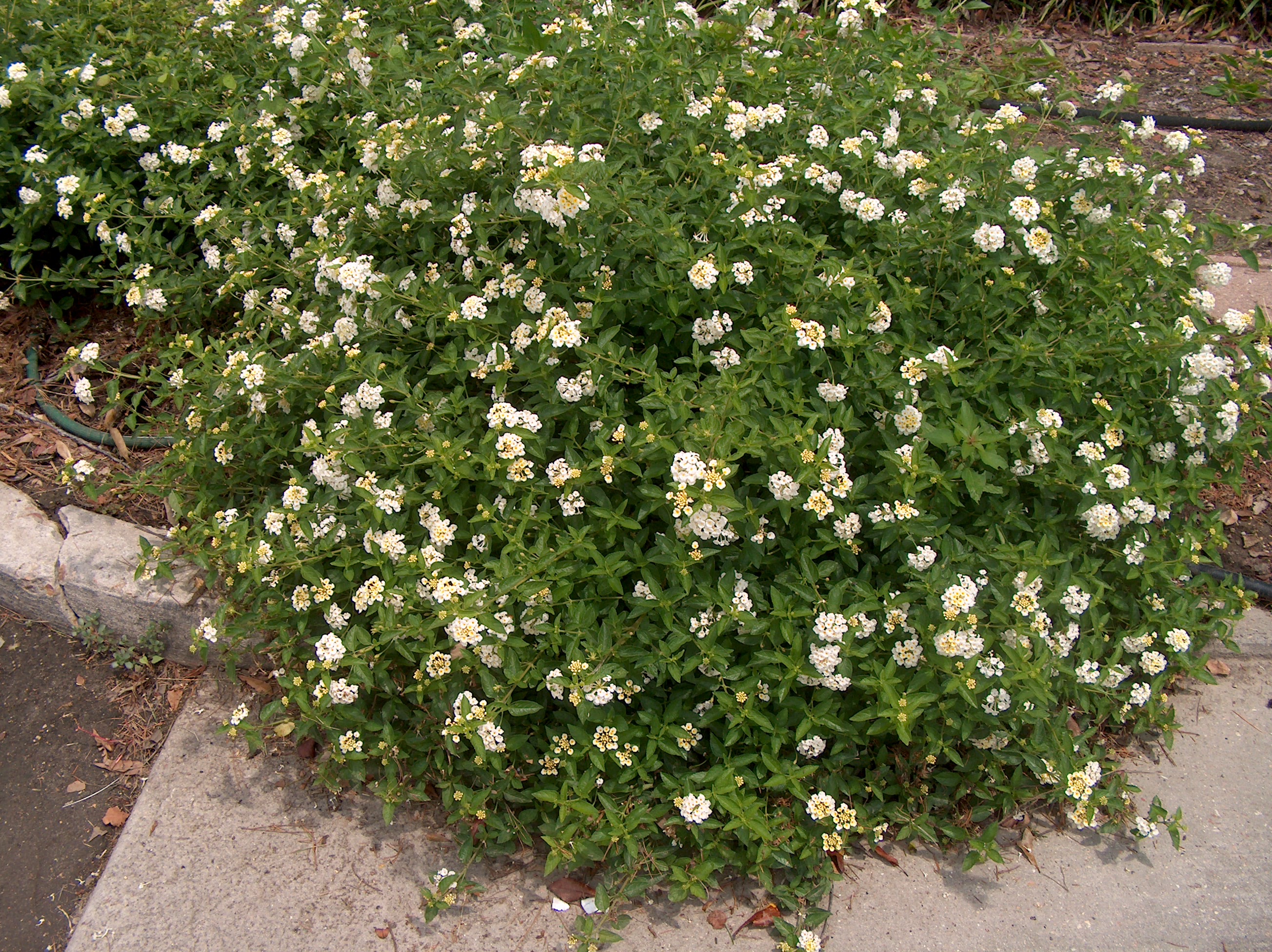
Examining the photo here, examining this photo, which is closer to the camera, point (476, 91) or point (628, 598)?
point (628, 598)

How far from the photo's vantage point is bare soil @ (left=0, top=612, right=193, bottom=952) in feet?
8.65

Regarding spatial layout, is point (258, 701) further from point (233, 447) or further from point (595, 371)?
point (595, 371)

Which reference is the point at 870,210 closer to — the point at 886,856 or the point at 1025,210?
the point at 1025,210

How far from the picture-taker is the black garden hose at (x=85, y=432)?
3590 millimetres

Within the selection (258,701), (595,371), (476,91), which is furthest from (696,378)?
(258,701)

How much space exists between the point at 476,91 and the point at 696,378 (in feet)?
4.25

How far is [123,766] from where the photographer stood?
2.93 m

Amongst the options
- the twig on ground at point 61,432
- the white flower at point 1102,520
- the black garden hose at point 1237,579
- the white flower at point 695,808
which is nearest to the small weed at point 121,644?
the twig on ground at point 61,432

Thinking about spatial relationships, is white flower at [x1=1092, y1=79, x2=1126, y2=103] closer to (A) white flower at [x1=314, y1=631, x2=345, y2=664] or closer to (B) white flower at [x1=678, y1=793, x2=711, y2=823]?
(B) white flower at [x1=678, y1=793, x2=711, y2=823]

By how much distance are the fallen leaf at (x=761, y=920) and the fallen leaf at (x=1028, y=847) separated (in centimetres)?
73

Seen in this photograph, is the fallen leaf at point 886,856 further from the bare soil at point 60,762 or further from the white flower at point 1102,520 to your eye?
the bare soil at point 60,762

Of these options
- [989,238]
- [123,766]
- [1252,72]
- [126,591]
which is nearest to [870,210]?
[989,238]

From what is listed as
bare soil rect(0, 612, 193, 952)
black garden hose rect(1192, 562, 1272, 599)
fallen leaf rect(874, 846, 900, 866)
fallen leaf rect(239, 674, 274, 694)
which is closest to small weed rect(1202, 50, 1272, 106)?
black garden hose rect(1192, 562, 1272, 599)

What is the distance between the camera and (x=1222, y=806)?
9.04 feet
